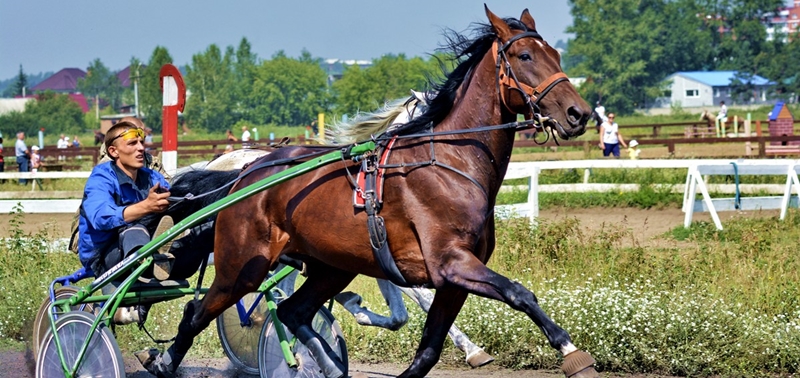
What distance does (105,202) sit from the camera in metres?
5.97

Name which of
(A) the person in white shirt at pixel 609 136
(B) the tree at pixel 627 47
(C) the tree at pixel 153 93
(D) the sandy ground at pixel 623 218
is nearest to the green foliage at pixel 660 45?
(B) the tree at pixel 627 47

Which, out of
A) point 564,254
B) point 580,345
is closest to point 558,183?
point 564,254

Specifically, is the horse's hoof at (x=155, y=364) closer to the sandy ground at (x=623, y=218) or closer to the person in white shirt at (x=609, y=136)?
the sandy ground at (x=623, y=218)

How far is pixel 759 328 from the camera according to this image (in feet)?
22.4

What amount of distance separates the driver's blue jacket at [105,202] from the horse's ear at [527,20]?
2422mm

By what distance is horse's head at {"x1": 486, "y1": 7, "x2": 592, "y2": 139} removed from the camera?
16.6ft

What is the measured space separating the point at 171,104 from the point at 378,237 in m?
4.55

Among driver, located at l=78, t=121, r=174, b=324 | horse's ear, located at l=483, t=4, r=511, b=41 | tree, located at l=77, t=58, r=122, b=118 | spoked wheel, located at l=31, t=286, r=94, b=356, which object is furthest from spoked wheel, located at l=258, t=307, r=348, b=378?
tree, located at l=77, t=58, r=122, b=118

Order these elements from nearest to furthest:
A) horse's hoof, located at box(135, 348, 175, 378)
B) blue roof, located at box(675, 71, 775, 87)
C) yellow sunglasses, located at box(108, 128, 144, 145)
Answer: yellow sunglasses, located at box(108, 128, 144, 145) < horse's hoof, located at box(135, 348, 175, 378) < blue roof, located at box(675, 71, 775, 87)

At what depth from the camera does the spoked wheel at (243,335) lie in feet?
22.8

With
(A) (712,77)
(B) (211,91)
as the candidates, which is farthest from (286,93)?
(A) (712,77)

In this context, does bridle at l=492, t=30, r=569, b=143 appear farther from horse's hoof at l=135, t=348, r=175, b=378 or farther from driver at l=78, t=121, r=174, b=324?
horse's hoof at l=135, t=348, r=175, b=378

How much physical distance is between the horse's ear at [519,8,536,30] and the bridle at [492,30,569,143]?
80mm

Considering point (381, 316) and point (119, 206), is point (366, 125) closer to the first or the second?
point (381, 316)
